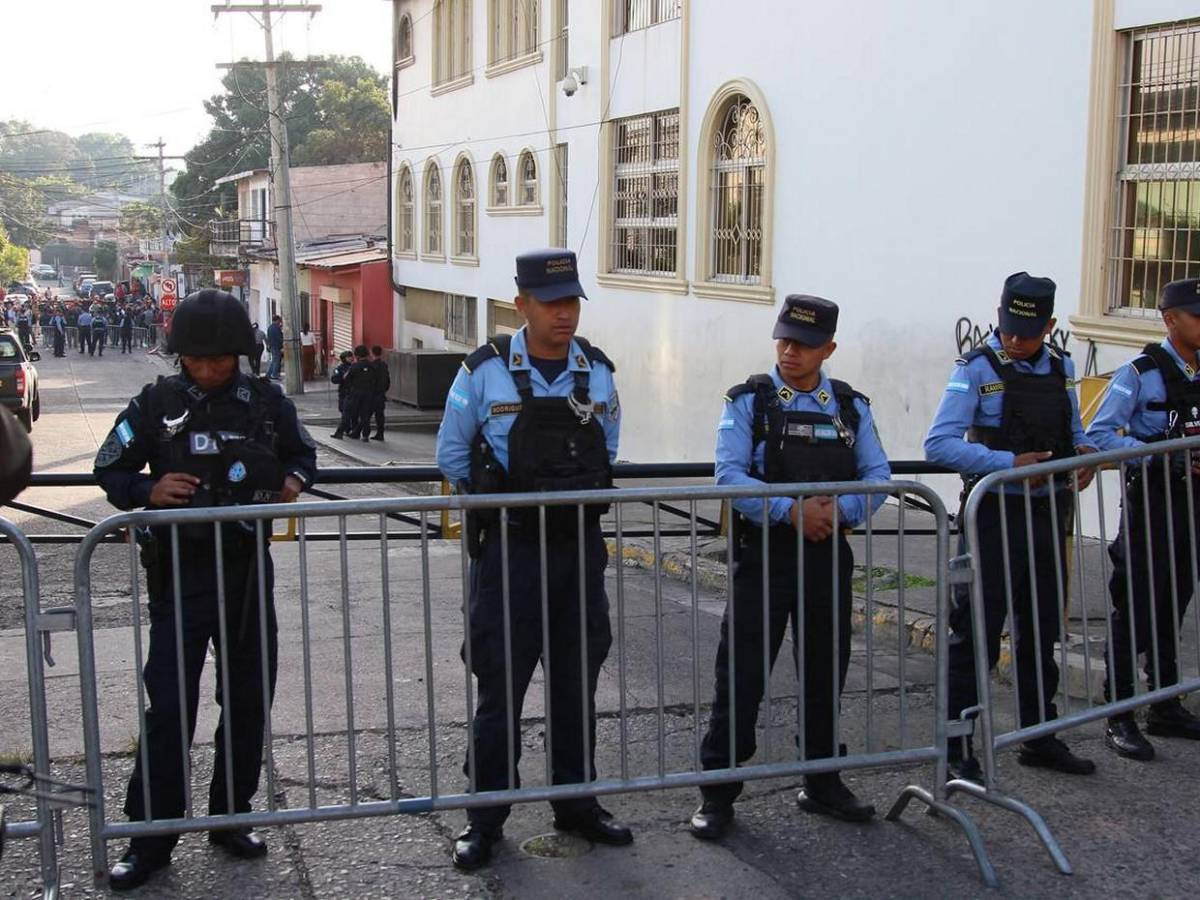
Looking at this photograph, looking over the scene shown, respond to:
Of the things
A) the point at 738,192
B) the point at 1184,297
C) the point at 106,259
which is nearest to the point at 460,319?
the point at 738,192

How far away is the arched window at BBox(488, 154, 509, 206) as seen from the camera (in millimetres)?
25844

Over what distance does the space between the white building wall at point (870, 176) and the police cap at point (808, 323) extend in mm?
6662

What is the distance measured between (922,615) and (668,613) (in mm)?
1600

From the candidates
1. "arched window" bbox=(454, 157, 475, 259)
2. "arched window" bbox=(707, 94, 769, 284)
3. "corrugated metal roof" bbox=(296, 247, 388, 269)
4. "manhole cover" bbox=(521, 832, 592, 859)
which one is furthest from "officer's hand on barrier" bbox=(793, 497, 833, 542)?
"corrugated metal roof" bbox=(296, 247, 388, 269)

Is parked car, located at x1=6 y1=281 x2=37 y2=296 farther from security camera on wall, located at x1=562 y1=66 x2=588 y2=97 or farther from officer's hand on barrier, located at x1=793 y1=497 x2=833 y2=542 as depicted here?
officer's hand on barrier, located at x1=793 y1=497 x2=833 y2=542

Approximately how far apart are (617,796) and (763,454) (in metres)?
1.33

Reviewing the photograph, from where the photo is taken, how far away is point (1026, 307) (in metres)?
4.98

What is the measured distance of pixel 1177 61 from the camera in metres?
9.93

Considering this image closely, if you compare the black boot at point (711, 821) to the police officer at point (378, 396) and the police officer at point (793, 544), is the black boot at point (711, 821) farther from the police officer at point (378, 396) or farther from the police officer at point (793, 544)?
the police officer at point (378, 396)

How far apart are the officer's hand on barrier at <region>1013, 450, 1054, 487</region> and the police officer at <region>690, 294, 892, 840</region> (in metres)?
0.66

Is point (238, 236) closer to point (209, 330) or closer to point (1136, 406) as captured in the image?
point (1136, 406)

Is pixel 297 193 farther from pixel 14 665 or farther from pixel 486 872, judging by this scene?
pixel 486 872

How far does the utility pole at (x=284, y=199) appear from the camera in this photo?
111 ft

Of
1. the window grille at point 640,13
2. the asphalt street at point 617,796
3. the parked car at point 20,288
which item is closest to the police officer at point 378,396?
the window grille at point 640,13
